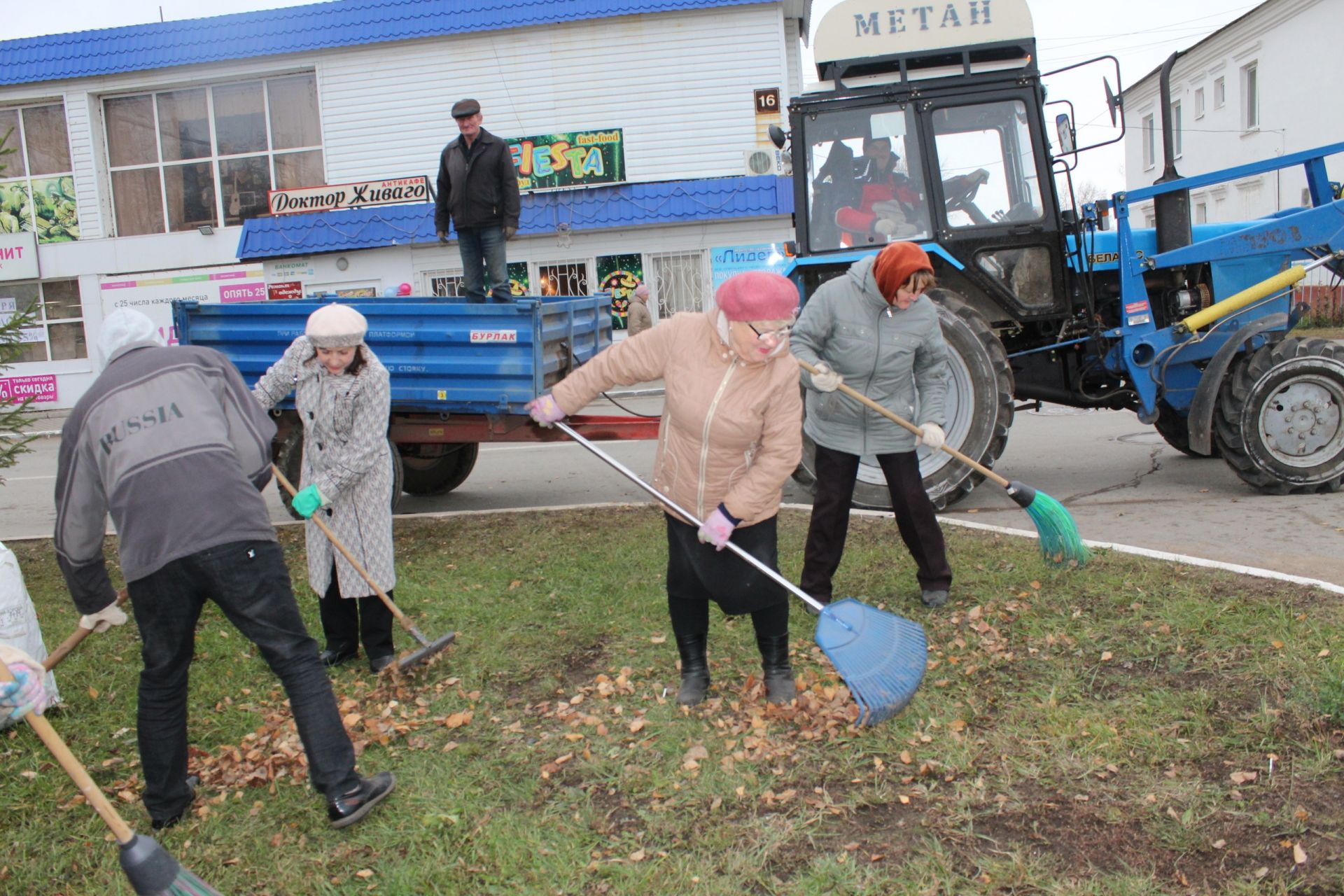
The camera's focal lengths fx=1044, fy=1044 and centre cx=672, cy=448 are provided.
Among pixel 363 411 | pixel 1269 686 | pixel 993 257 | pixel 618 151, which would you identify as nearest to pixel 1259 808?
pixel 1269 686

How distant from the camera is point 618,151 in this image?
18.8m

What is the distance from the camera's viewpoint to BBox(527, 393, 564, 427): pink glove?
3957 mm

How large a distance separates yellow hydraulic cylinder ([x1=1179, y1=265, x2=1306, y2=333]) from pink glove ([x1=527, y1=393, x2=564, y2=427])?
16.3 ft

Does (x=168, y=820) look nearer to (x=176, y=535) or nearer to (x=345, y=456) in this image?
(x=176, y=535)

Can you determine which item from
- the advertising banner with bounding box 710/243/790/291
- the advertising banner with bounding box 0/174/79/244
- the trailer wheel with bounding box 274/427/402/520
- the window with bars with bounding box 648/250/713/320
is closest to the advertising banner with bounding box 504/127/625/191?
the window with bars with bounding box 648/250/713/320

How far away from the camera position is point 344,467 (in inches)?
174

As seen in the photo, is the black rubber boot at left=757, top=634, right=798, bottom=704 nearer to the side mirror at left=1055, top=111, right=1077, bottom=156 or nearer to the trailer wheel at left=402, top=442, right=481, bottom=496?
the side mirror at left=1055, top=111, right=1077, bottom=156

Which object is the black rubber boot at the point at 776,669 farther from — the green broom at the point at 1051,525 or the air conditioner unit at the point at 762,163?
the air conditioner unit at the point at 762,163

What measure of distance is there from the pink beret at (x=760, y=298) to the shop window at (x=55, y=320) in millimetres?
21053

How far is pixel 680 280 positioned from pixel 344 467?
1483 cm

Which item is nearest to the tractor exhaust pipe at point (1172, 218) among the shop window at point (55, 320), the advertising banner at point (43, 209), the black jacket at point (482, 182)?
the black jacket at point (482, 182)

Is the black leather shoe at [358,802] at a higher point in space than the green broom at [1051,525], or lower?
lower

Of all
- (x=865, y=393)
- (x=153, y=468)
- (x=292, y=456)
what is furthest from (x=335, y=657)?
(x=292, y=456)

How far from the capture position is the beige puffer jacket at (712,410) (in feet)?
12.1
